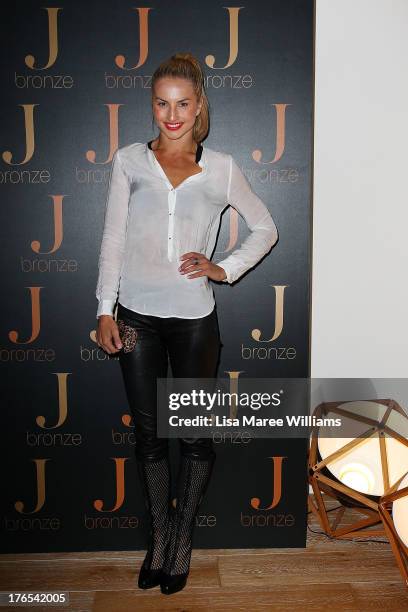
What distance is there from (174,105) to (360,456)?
1247 millimetres

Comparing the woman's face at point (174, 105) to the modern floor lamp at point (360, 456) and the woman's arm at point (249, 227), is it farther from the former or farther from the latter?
the modern floor lamp at point (360, 456)

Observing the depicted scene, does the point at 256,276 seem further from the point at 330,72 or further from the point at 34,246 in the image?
the point at 330,72

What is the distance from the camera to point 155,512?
2.03m

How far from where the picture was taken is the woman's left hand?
1895 millimetres

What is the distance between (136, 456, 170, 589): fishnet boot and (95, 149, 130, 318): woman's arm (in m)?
0.54

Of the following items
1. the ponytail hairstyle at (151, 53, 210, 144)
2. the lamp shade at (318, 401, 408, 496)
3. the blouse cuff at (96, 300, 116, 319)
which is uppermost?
the ponytail hairstyle at (151, 53, 210, 144)

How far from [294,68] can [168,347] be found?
40.0 inches

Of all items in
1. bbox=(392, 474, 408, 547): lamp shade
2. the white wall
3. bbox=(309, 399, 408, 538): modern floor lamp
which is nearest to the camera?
bbox=(392, 474, 408, 547): lamp shade

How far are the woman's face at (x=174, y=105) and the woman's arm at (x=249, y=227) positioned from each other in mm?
201

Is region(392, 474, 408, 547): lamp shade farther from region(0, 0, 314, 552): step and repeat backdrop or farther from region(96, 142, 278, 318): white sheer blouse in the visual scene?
region(96, 142, 278, 318): white sheer blouse

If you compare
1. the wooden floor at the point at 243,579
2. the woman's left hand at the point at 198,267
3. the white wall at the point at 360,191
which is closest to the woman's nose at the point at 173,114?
the woman's left hand at the point at 198,267

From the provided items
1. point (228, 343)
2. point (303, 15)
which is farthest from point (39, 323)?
point (303, 15)

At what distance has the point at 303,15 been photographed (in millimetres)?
2025

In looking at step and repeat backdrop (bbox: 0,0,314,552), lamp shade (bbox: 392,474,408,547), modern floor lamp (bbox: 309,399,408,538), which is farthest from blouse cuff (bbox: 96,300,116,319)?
lamp shade (bbox: 392,474,408,547)
